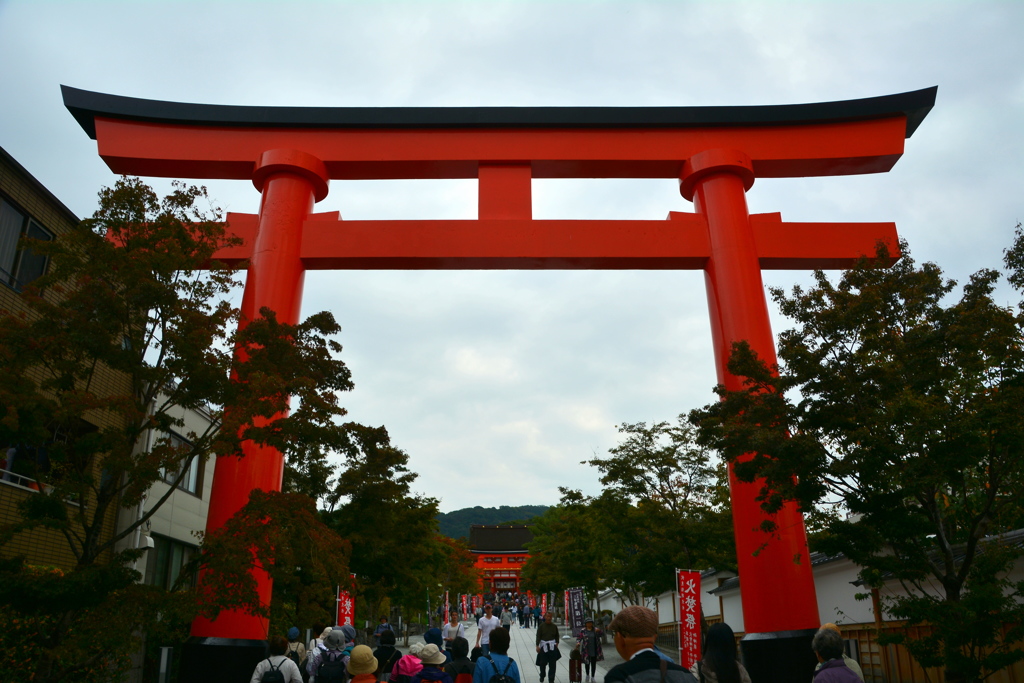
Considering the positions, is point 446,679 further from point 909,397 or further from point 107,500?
point 909,397

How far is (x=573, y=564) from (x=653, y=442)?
8.00 meters

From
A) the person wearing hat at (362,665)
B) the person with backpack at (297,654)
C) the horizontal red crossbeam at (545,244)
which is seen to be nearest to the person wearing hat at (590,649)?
the person with backpack at (297,654)

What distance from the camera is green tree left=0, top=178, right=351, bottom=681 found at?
7.11m

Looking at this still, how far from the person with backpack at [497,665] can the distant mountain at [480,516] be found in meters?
137

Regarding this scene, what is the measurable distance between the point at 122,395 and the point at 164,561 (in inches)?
391

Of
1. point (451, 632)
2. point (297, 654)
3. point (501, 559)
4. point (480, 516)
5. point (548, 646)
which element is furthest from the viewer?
point (480, 516)

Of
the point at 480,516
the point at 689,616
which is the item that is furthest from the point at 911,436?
the point at 480,516

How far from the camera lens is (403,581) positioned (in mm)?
17031

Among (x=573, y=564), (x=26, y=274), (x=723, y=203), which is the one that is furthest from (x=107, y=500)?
(x=573, y=564)

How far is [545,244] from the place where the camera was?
40.1 feet

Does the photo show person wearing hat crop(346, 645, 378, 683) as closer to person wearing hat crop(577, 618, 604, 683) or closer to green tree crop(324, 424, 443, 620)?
green tree crop(324, 424, 443, 620)

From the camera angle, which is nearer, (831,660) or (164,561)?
(831,660)

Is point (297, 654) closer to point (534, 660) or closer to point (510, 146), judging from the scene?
point (510, 146)

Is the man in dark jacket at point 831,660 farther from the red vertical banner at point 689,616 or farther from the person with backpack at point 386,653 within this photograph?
the red vertical banner at point 689,616
